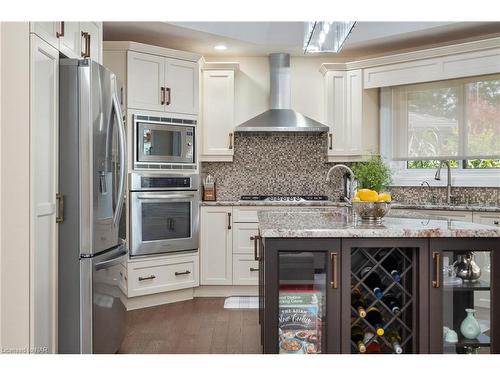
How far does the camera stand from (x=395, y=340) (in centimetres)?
235

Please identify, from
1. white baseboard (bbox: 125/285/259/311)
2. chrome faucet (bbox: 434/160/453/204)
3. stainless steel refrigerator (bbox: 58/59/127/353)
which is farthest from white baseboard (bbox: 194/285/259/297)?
stainless steel refrigerator (bbox: 58/59/127/353)

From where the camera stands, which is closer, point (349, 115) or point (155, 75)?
point (155, 75)

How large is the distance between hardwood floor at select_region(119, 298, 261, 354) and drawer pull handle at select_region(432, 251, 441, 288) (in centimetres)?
129

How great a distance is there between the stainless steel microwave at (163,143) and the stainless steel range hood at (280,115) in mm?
580

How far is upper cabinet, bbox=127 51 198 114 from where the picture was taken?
4223 millimetres

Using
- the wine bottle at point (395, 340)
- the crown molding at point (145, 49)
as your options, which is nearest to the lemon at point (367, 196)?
the wine bottle at point (395, 340)

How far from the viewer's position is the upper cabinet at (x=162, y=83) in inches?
166

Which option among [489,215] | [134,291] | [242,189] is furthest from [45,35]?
[489,215]

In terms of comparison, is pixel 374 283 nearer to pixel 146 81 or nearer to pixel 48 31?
pixel 48 31

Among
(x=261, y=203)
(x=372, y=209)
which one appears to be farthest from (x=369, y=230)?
(x=261, y=203)

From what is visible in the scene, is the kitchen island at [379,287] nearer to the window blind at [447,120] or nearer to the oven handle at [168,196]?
the oven handle at [168,196]

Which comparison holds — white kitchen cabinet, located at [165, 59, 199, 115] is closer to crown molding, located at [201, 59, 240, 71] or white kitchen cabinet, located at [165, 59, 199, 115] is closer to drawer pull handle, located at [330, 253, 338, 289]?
crown molding, located at [201, 59, 240, 71]

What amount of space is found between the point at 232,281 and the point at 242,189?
1.03 metres

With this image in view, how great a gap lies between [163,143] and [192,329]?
1.67m
